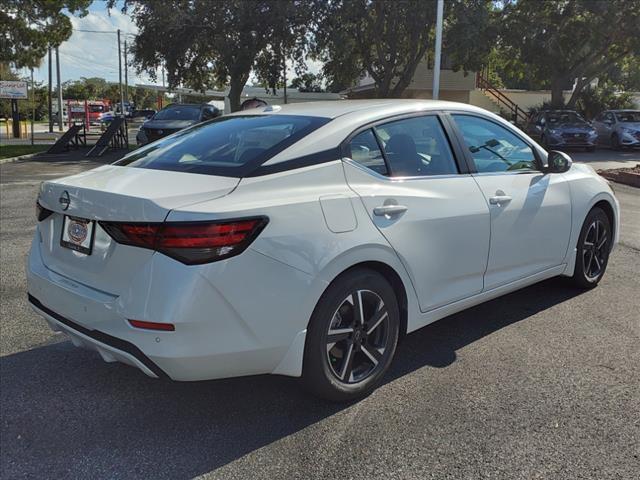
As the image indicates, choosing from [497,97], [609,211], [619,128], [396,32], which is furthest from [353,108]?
[497,97]

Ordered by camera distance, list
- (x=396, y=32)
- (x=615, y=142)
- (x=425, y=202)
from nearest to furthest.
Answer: (x=425, y=202) < (x=615, y=142) < (x=396, y=32)

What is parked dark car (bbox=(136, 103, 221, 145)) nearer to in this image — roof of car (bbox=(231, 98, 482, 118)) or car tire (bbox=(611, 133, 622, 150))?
roof of car (bbox=(231, 98, 482, 118))

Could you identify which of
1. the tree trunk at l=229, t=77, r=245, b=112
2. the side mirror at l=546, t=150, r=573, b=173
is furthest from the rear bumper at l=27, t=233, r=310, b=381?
the tree trunk at l=229, t=77, r=245, b=112

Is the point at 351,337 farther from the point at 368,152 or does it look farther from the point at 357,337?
the point at 368,152

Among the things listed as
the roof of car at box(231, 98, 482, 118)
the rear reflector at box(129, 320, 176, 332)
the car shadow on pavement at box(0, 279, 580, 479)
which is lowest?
the car shadow on pavement at box(0, 279, 580, 479)

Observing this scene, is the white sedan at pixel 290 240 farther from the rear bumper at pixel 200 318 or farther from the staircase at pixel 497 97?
the staircase at pixel 497 97

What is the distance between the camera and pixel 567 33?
27562 millimetres

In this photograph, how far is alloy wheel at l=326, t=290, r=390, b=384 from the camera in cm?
318

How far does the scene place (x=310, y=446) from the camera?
2.94 meters

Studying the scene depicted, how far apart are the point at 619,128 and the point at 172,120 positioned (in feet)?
55.1

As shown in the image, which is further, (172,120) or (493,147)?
(172,120)

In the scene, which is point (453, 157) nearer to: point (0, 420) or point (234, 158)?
point (234, 158)

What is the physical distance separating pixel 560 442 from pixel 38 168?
1657 cm

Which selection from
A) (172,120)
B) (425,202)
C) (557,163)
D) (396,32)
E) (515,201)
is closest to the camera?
(425,202)
